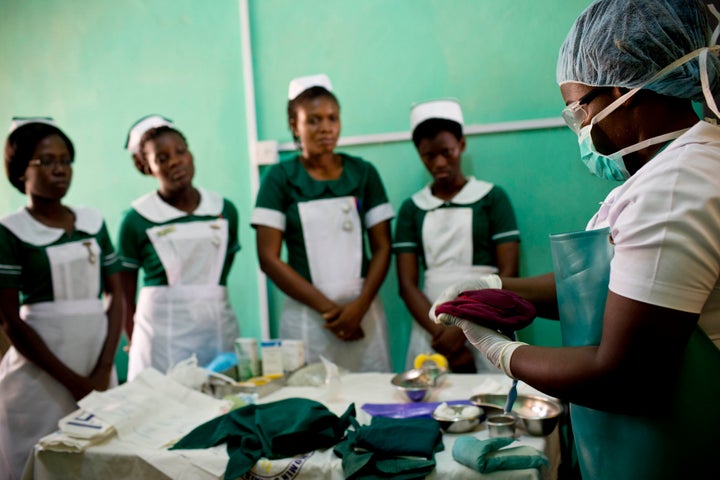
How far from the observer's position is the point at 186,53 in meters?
3.32

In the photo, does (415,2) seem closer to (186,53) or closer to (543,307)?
(186,53)

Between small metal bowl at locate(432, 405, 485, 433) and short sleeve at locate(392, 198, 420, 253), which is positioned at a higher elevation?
short sleeve at locate(392, 198, 420, 253)

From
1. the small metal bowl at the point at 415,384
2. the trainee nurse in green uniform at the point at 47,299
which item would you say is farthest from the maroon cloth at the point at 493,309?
the trainee nurse in green uniform at the point at 47,299

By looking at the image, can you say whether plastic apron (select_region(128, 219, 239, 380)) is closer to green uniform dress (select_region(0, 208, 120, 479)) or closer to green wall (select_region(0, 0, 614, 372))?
green uniform dress (select_region(0, 208, 120, 479))

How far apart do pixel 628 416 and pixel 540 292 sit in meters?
0.40

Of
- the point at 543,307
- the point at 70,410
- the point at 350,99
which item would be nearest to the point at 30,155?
the point at 70,410

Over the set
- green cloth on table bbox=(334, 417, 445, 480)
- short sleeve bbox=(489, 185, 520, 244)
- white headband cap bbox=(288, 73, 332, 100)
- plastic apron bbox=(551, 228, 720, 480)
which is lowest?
green cloth on table bbox=(334, 417, 445, 480)

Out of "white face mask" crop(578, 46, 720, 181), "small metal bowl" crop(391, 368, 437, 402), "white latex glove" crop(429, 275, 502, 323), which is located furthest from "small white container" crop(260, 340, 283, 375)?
"white face mask" crop(578, 46, 720, 181)

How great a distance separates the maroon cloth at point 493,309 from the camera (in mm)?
1132

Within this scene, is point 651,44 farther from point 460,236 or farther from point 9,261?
point 9,261

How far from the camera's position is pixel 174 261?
2512 millimetres

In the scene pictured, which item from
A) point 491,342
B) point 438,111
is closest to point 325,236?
point 438,111

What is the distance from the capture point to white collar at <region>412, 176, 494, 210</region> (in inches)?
99.4

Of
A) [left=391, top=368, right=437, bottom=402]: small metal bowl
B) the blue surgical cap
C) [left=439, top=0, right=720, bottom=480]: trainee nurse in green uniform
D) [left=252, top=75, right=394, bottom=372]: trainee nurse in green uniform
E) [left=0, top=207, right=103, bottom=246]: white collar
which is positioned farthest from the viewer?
[left=252, top=75, right=394, bottom=372]: trainee nurse in green uniform
